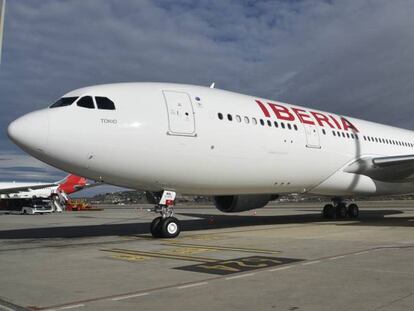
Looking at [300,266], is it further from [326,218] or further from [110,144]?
[326,218]

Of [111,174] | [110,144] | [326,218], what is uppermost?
[110,144]

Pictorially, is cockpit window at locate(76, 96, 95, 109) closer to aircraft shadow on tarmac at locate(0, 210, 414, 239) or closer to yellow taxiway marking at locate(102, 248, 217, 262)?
yellow taxiway marking at locate(102, 248, 217, 262)

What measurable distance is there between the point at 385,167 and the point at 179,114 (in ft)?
32.8

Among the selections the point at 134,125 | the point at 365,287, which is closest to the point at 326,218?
the point at 134,125

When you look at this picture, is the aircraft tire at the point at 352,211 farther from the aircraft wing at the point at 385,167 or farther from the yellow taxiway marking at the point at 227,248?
the yellow taxiway marking at the point at 227,248

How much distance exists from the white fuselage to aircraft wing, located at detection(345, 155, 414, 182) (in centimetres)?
68

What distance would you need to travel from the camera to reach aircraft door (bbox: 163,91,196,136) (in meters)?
12.6

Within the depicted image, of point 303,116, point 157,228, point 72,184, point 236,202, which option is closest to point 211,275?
point 157,228

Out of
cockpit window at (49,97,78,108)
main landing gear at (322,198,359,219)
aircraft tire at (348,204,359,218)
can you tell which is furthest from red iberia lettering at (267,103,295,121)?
aircraft tire at (348,204,359,218)

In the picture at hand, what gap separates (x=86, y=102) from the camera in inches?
464

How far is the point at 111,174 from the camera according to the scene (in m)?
11.8

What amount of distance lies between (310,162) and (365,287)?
1065cm

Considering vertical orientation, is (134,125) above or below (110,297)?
above

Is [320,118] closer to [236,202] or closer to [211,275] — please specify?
[236,202]
